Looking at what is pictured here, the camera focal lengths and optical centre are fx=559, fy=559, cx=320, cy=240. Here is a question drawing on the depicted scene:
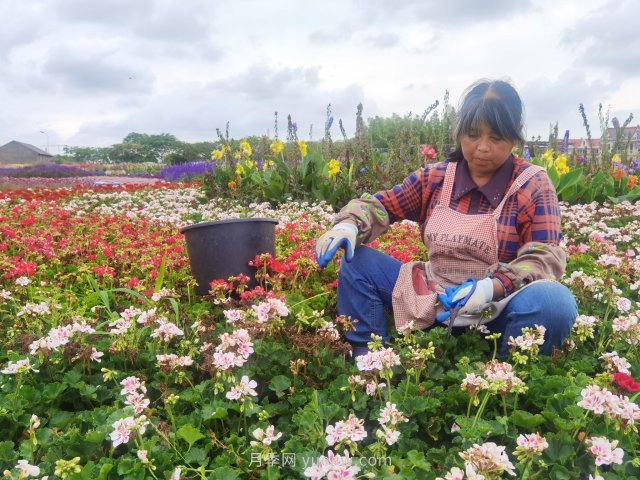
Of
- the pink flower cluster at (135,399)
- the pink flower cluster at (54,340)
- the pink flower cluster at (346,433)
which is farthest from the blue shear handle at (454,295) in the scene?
the pink flower cluster at (54,340)

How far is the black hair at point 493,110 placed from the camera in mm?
2326

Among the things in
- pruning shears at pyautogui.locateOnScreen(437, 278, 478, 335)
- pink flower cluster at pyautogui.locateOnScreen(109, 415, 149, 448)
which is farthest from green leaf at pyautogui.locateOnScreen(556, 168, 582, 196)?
pink flower cluster at pyautogui.locateOnScreen(109, 415, 149, 448)

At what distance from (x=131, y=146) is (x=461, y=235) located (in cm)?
5901

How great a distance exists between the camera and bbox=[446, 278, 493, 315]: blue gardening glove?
223 cm

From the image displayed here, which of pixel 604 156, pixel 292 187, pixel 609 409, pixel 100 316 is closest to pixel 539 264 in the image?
pixel 609 409

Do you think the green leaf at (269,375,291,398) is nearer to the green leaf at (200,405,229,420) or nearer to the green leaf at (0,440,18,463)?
the green leaf at (200,405,229,420)

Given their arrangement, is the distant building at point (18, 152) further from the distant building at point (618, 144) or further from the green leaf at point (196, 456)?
the green leaf at point (196, 456)

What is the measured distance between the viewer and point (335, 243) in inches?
101

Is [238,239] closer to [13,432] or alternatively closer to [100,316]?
[100,316]

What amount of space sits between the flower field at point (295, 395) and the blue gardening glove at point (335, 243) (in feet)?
0.98

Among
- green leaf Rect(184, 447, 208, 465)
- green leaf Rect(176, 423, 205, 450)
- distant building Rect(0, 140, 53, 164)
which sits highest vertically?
distant building Rect(0, 140, 53, 164)

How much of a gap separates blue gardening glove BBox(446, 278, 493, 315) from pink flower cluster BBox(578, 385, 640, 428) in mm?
691

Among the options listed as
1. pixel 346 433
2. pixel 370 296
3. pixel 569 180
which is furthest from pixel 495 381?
pixel 569 180

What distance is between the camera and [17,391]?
83.3 inches
